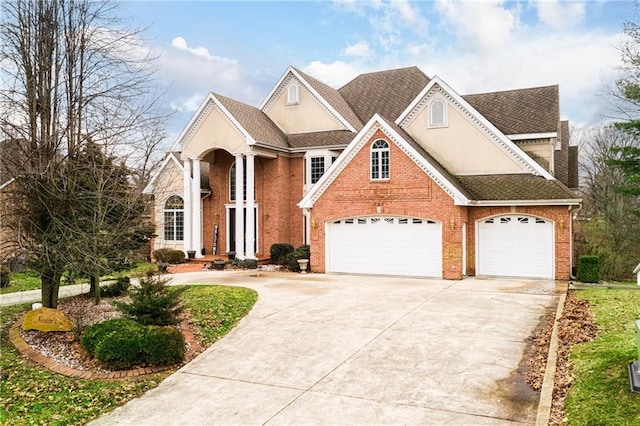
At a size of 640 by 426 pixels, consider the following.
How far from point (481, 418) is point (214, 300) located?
8.74 m

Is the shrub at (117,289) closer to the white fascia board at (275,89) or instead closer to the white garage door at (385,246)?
the white garage door at (385,246)

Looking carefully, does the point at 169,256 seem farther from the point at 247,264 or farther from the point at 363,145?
the point at 363,145

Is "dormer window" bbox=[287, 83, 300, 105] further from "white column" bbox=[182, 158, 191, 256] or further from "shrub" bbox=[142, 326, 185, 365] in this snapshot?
"shrub" bbox=[142, 326, 185, 365]

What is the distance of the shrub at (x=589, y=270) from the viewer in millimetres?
17797

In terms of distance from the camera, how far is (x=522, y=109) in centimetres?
2270

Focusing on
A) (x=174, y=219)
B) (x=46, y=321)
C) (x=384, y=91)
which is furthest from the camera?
(x=384, y=91)

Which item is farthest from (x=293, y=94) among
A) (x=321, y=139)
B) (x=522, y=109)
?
(x=522, y=109)

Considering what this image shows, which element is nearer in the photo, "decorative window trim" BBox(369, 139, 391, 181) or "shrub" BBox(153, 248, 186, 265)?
"decorative window trim" BBox(369, 139, 391, 181)

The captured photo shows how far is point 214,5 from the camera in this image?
1500cm

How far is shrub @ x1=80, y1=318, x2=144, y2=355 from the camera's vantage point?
871 cm

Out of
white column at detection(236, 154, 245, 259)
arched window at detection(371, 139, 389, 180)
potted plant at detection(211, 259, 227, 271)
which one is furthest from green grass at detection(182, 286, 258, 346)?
white column at detection(236, 154, 245, 259)

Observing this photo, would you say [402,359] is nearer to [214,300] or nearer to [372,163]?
[214,300]

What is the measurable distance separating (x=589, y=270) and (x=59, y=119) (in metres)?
17.7

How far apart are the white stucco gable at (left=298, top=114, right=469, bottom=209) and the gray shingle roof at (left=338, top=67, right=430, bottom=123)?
26.4 feet
